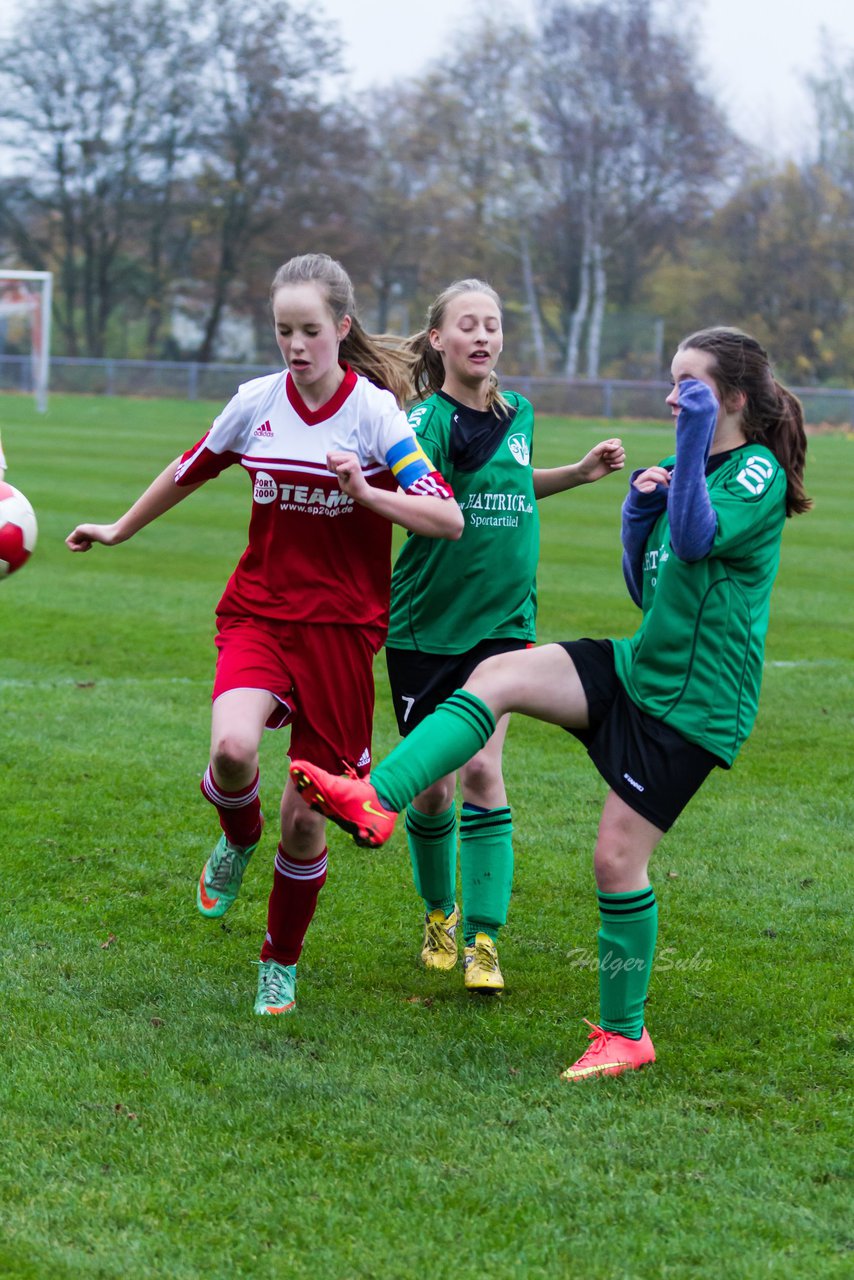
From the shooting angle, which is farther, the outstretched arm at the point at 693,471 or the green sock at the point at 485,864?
the green sock at the point at 485,864

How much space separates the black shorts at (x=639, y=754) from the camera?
3617 millimetres

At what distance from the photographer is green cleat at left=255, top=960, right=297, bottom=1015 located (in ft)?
13.1

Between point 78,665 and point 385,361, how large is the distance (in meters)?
5.00

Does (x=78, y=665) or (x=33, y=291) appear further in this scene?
Result: (x=33, y=291)

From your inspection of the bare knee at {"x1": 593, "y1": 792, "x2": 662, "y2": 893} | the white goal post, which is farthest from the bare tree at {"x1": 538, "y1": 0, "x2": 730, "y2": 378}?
the bare knee at {"x1": 593, "y1": 792, "x2": 662, "y2": 893}

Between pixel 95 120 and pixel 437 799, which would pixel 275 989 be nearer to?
pixel 437 799

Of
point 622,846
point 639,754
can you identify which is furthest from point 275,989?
point 639,754

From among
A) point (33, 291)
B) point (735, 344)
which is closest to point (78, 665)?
point (735, 344)

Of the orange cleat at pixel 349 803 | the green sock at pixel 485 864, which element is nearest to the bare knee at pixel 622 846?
the orange cleat at pixel 349 803

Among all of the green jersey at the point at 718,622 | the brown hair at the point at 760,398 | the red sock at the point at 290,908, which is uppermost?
the brown hair at the point at 760,398

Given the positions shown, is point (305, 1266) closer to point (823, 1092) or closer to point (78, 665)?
point (823, 1092)

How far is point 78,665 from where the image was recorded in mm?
8820

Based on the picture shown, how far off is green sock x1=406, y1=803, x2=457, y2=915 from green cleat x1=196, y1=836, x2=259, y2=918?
1.64 ft

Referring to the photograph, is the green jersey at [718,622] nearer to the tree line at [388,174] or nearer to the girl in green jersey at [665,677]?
Result: the girl in green jersey at [665,677]
